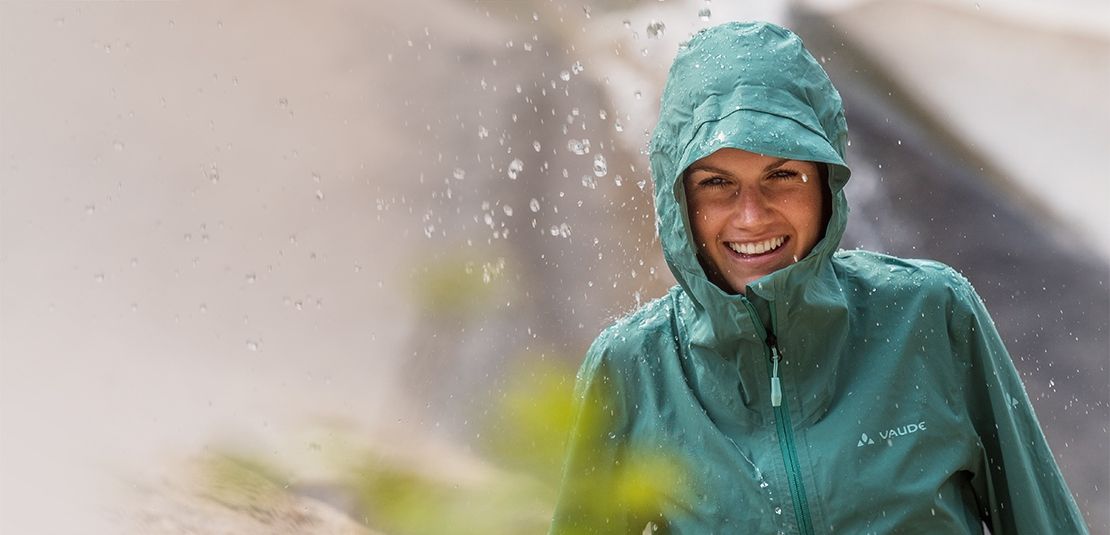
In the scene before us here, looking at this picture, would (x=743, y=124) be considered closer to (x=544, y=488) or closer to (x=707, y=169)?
(x=707, y=169)

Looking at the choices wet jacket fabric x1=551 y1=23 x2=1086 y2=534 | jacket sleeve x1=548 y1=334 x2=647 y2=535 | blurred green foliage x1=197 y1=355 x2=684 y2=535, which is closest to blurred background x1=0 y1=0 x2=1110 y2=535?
blurred green foliage x1=197 y1=355 x2=684 y2=535

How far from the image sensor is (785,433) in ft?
6.07

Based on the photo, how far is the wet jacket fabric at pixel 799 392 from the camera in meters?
1.79

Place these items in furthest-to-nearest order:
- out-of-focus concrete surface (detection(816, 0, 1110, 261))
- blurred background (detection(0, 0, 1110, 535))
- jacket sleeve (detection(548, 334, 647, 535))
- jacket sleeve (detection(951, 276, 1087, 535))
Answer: out-of-focus concrete surface (detection(816, 0, 1110, 261)) → blurred background (detection(0, 0, 1110, 535)) → jacket sleeve (detection(548, 334, 647, 535)) → jacket sleeve (detection(951, 276, 1087, 535))

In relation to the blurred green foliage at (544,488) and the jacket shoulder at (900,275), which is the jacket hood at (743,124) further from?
the blurred green foliage at (544,488)

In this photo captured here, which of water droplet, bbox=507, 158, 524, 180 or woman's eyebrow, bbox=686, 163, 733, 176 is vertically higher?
water droplet, bbox=507, 158, 524, 180

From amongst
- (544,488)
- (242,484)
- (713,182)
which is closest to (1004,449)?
(713,182)

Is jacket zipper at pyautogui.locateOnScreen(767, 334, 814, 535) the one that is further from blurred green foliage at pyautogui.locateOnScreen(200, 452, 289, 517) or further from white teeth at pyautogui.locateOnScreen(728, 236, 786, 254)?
blurred green foliage at pyautogui.locateOnScreen(200, 452, 289, 517)

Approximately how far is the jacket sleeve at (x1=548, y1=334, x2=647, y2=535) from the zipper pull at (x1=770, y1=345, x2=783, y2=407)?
279 mm

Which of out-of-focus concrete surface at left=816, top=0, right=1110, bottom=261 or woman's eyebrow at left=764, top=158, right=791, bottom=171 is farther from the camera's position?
out-of-focus concrete surface at left=816, top=0, right=1110, bottom=261

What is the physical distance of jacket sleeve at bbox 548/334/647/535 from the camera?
2031 mm

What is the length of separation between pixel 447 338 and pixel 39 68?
6.74ft

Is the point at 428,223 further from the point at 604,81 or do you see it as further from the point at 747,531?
the point at 747,531

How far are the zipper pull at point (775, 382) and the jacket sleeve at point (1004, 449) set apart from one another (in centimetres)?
28
